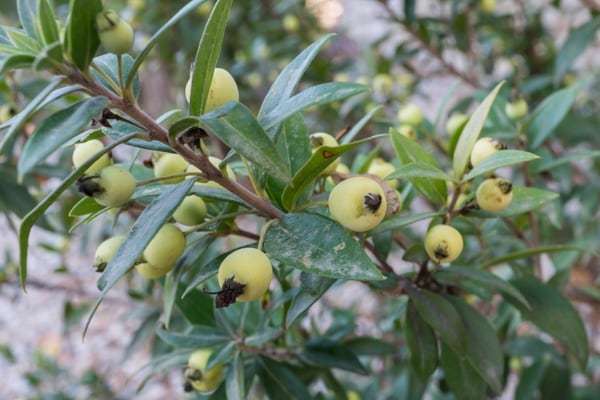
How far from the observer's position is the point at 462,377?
68 centimetres

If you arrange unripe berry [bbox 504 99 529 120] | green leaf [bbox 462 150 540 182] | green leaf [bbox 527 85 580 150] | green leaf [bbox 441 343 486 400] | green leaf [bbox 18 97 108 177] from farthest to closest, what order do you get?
unripe berry [bbox 504 99 529 120]
green leaf [bbox 527 85 580 150]
green leaf [bbox 441 343 486 400]
green leaf [bbox 462 150 540 182]
green leaf [bbox 18 97 108 177]

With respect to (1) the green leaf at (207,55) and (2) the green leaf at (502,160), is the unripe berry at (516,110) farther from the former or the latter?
(1) the green leaf at (207,55)

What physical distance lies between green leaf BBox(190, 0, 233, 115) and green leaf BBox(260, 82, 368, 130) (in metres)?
0.05

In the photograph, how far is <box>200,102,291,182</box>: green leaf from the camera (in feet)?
1.33

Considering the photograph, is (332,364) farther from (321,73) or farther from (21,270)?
(321,73)

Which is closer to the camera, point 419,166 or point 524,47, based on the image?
point 419,166

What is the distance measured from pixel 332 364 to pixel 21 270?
15.7 inches

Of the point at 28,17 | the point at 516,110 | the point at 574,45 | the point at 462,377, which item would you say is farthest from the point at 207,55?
the point at 574,45

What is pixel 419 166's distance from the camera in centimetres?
50

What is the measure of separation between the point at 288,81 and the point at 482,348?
1.16ft

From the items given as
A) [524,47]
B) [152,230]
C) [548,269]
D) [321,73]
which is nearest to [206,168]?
[152,230]

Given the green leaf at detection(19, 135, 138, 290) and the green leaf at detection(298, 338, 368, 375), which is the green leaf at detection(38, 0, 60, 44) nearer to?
the green leaf at detection(19, 135, 138, 290)

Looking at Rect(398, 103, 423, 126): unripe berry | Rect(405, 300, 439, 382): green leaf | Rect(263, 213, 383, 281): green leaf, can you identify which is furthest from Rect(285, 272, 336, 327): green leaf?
Rect(398, 103, 423, 126): unripe berry

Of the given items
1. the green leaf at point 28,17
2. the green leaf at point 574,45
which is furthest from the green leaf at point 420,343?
the green leaf at point 574,45
